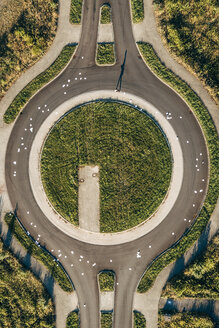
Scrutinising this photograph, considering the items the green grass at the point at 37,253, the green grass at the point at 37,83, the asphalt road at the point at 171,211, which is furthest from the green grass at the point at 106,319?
the green grass at the point at 37,83

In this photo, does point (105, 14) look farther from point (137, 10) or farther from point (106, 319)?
point (106, 319)

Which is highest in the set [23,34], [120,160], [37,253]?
[23,34]

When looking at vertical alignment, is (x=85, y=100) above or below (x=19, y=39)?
below

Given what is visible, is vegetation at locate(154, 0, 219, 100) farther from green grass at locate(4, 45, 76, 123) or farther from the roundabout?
green grass at locate(4, 45, 76, 123)

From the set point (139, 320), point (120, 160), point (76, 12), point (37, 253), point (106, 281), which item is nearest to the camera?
point (139, 320)

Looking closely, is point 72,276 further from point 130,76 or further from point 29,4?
point 29,4

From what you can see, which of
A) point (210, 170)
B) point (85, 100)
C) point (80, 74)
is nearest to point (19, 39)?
point (80, 74)

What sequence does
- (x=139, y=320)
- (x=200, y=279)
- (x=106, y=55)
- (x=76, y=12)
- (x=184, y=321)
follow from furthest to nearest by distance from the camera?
1. (x=76, y=12)
2. (x=106, y=55)
3. (x=139, y=320)
4. (x=200, y=279)
5. (x=184, y=321)

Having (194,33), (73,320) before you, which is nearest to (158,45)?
(194,33)
